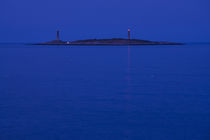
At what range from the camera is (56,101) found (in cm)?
877

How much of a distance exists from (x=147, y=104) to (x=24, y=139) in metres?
3.47

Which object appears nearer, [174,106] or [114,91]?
[174,106]

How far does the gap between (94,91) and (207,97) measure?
3.13 meters

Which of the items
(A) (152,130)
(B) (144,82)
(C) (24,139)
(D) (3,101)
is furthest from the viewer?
(B) (144,82)

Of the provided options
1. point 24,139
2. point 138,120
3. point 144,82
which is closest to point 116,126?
point 138,120

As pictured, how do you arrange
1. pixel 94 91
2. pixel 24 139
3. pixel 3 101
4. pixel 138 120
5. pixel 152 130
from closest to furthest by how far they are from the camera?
pixel 24 139, pixel 152 130, pixel 138 120, pixel 3 101, pixel 94 91

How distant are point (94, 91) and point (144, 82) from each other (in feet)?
8.50

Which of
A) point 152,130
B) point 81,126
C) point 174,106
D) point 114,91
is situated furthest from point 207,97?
point 81,126

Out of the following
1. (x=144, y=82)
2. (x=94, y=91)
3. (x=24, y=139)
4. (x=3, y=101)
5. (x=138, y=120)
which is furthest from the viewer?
(x=144, y=82)

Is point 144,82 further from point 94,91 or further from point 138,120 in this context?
point 138,120

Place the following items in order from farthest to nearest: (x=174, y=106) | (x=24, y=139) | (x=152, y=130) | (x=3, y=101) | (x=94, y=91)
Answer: (x=94, y=91) < (x=3, y=101) < (x=174, y=106) < (x=152, y=130) < (x=24, y=139)

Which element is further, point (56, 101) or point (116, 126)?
point (56, 101)

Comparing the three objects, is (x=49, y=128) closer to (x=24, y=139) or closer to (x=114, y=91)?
(x=24, y=139)

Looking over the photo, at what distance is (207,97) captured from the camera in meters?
9.30
